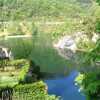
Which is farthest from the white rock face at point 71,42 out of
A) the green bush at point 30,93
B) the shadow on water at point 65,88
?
the green bush at point 30,93

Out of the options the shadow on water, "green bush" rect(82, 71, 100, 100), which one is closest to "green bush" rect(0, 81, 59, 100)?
the shadow on water

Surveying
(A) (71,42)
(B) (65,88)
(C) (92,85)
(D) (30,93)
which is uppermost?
(C) (92,85)

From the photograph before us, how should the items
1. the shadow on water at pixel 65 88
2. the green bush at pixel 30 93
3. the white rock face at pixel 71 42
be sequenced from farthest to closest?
1. the white rock face at pixel 71 42
2. the shadow on water at pixel 65 88
3. the green bush at pixel 30 93

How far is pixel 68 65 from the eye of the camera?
5841 cm

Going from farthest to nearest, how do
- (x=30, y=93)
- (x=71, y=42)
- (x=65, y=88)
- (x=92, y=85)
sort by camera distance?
(x=71, y=42) → (x=65, y=88) → (x=30, y=93) → (x=92, y=85)

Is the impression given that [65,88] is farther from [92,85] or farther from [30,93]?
[92,85]

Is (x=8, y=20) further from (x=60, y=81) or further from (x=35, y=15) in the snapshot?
(x=60, y=81)

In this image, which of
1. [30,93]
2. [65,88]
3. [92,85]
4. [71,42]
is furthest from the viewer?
[71,42]

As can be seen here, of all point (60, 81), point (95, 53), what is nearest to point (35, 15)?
point (60, 81)

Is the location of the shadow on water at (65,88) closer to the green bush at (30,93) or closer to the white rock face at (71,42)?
the green bush at (30,93)

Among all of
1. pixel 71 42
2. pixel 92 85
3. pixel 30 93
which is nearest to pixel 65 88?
pixel 30 93

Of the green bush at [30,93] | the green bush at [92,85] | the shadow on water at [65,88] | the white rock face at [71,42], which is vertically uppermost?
the green bush at [92,85]

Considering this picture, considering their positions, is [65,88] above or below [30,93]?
below

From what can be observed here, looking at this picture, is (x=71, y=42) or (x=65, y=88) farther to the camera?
(x=71, y=42)
